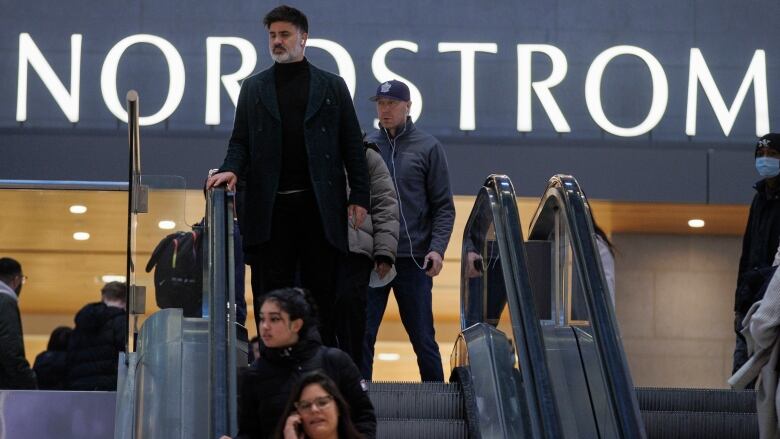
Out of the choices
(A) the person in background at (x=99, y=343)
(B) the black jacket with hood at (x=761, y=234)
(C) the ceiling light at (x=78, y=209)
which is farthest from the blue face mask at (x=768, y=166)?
(C) the ceiling light at (x=78, y=209)

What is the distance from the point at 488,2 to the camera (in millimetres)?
15023

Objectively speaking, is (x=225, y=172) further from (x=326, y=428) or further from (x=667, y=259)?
(x=667, y=259)

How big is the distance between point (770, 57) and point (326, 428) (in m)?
10.6

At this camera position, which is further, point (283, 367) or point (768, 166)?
point (768, 166)

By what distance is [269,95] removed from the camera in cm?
725

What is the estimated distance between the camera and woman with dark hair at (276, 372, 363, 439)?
5.44 metres

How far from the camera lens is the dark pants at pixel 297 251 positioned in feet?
23.3

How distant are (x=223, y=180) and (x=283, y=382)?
4.59 ft

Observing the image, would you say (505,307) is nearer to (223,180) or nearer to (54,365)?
(223,180)

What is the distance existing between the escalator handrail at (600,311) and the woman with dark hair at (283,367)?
916 millimetres

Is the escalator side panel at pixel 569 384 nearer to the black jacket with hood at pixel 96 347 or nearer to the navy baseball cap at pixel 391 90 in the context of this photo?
the navy baseball cap at pixel 391 90

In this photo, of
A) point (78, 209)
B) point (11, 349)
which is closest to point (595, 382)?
point (11, 349)

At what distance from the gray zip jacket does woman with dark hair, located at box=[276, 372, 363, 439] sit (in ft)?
10.3

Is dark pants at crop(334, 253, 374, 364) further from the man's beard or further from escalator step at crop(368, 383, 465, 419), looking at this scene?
the man's beard
